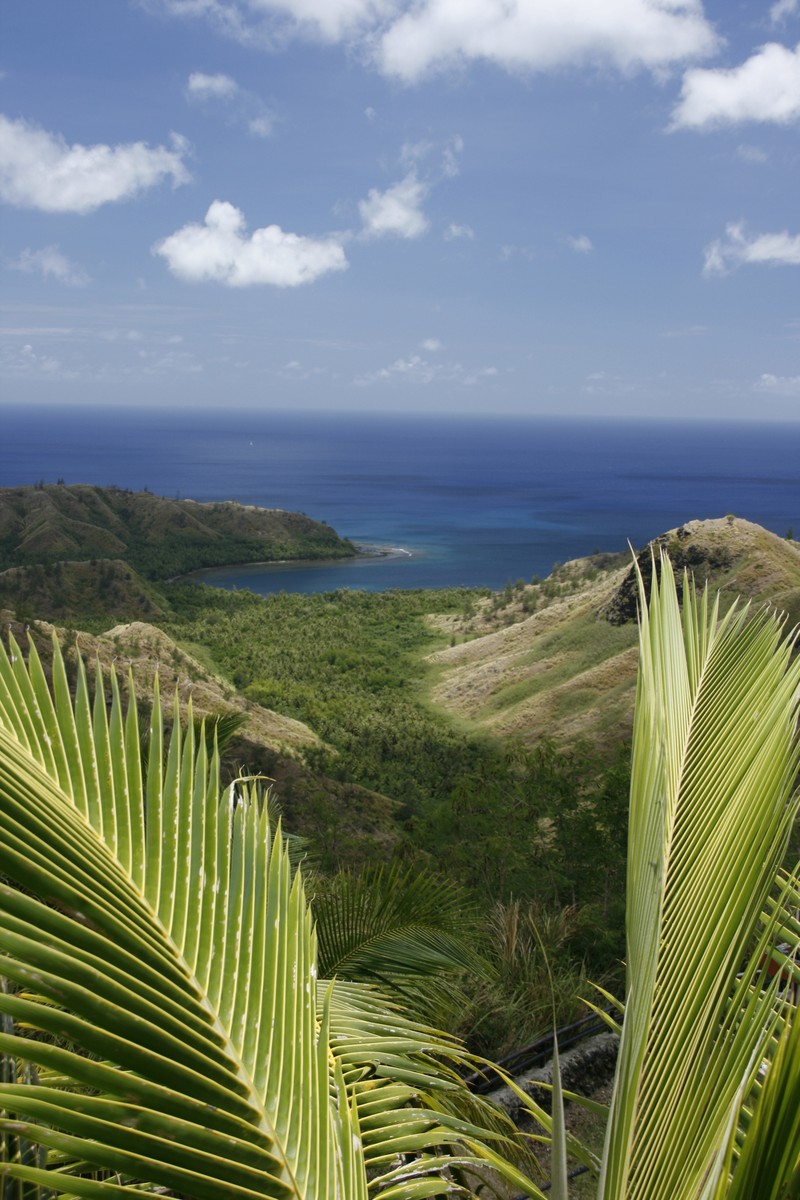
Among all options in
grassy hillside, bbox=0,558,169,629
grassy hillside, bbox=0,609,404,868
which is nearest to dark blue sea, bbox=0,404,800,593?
grassy hillside, bbox=0,558,169,629

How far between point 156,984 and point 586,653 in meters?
31.3

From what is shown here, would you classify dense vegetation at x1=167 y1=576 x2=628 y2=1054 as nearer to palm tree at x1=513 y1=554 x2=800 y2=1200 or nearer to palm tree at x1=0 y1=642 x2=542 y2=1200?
palm tree at x1=513 y1=554 x2=800 y2=1200

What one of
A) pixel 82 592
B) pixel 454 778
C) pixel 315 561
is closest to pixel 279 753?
pixel 454 778

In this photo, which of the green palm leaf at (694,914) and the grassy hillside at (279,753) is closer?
the green palm leaf at (694,914)

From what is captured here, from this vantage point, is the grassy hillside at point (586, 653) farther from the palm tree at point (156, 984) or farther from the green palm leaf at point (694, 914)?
the palm tree at point (156, 984)

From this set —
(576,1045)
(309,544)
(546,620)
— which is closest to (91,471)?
(309,544)

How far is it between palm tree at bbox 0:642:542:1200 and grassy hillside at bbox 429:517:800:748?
23.2m

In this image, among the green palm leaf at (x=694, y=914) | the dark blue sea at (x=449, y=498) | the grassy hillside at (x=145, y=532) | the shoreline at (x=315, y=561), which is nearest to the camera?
the green palm leaf at (x=694, y=914)

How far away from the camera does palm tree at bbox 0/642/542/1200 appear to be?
0.92 metres

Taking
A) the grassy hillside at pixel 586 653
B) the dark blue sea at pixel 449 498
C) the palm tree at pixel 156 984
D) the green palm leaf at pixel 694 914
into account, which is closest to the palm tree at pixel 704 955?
the green palm leaf at pixel 694 914

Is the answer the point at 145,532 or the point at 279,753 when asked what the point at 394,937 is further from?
the point at 145,532

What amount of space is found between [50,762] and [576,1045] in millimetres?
5131

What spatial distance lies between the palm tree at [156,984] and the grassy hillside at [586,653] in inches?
913

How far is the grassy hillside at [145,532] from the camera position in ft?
201
